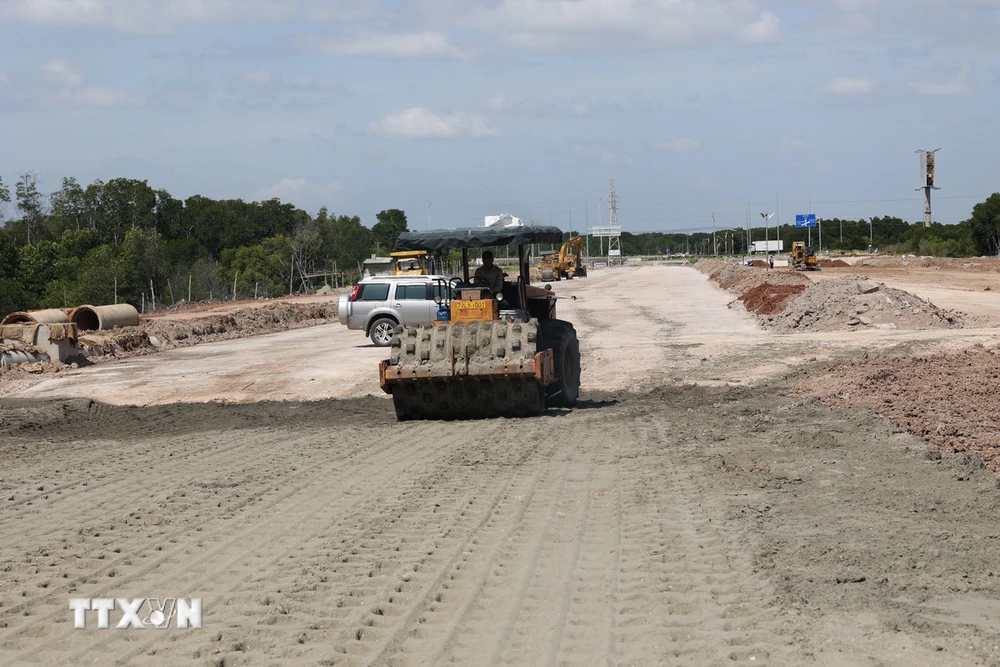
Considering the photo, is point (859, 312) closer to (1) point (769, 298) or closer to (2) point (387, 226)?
(1) point (769, 298)

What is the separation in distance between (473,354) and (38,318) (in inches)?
843

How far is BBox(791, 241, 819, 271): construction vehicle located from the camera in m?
81.6

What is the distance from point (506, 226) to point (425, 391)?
2375 mm

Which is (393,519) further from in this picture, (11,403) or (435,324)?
(11,403)

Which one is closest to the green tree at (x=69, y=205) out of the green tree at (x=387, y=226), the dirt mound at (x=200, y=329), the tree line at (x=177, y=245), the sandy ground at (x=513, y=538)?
the tree line at (x=177, y=245)

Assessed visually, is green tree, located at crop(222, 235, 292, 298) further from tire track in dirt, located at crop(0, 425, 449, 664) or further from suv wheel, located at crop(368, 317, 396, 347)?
tire track in dirt, located at crop(0, 425, 449, 664)

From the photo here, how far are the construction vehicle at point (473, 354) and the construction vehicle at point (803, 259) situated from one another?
69956 millimetres

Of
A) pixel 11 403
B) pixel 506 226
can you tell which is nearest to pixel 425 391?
pixel 506 226

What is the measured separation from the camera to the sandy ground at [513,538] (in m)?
5.66

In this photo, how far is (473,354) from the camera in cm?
1421

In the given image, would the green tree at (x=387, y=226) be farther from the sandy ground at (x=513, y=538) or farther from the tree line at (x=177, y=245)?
the sandy ground at (x=513, y=538)

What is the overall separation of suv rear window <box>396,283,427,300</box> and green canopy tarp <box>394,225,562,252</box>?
504 inches

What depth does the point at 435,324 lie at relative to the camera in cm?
1460

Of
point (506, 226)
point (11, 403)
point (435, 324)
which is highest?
point (506, 226)
